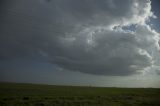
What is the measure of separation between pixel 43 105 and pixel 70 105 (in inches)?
140

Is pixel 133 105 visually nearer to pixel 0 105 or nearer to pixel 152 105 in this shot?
pixel 152 105

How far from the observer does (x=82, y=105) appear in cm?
3089

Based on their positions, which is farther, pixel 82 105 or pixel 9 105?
pixel 82 105

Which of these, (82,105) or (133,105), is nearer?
(82,105)

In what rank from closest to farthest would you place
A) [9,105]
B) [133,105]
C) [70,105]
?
[9,105] → [70,105] → [133,105]

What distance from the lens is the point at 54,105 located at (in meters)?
30.0

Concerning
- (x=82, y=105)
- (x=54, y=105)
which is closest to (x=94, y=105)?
(x=82, y=105)

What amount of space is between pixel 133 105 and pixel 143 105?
1.55 meters

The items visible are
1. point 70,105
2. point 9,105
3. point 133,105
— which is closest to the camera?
point 9,105

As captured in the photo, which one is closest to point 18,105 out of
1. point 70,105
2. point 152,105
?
point 70,105

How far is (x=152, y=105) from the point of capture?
3359cm

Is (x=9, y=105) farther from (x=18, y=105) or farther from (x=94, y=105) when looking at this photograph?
(x=94, y=105)

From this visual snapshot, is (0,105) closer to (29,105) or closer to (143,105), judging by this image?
(29,105)

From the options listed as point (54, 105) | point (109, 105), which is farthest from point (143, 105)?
point (54, 105)
